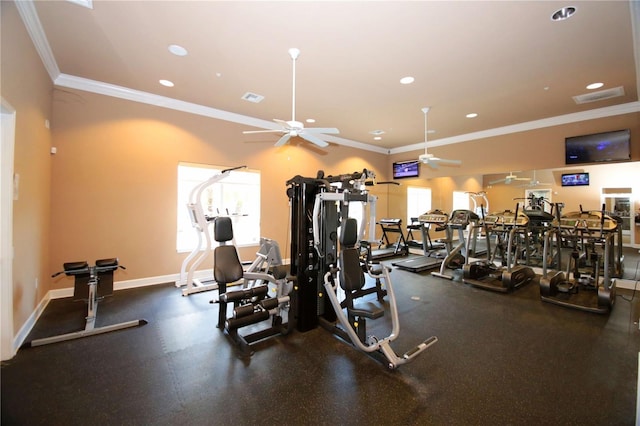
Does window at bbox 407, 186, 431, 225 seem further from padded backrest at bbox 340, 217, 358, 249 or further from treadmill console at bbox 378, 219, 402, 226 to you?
padded backrest at bbox 340, 217, 358, 249

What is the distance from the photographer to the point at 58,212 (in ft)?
13.2

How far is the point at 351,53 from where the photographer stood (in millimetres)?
3340

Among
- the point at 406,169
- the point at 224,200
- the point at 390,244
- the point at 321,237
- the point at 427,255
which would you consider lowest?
the point at 427,255

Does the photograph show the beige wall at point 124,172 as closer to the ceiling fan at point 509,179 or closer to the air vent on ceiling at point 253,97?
the air vent on ceiling at point 253,97

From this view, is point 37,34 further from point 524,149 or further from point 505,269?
point 524,149

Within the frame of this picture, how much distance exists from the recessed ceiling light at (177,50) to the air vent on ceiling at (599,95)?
20.3 feet

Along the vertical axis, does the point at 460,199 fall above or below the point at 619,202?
above

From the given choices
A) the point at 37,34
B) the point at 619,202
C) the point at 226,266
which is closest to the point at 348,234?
the point at 226,266

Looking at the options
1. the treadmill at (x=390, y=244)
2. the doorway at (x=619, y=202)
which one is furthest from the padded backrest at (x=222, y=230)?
the doorway at (x=619, y=202)

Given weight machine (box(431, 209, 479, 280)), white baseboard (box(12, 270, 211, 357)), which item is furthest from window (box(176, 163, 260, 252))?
weight machine (box(431, 209, 479, 280))

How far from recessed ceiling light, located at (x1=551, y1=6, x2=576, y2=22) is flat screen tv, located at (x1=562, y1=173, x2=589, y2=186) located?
4.10m

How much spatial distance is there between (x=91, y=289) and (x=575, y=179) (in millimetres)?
8551

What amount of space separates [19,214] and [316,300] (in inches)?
130

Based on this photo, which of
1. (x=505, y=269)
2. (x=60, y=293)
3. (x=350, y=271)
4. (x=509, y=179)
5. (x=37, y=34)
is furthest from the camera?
(x=509, y=179)
